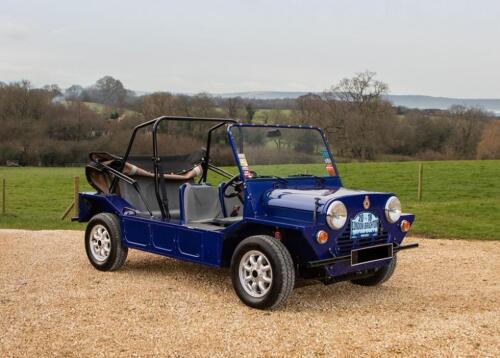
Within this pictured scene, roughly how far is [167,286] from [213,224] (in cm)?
92

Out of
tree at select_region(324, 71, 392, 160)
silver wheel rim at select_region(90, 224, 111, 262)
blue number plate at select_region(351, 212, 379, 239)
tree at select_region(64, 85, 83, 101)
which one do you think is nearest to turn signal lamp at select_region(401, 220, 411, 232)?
blue number plate at select_region(351, 212, 379, 239)

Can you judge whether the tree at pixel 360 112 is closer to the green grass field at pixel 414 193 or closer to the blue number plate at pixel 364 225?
the green grass field at pixel 414 193

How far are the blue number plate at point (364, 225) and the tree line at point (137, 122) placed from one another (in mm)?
29836

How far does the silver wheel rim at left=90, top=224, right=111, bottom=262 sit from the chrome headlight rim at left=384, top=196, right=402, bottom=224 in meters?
3.74

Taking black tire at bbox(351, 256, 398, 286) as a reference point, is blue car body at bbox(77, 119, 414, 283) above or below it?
above

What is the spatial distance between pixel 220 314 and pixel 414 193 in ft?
64.7

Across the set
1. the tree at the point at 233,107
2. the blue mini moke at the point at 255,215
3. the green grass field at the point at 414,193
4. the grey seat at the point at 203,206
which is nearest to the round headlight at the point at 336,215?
the blue mini moke at the point at 255,215

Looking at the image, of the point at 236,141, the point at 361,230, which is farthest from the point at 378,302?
the point at 236,141

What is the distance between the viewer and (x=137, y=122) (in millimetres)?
38031

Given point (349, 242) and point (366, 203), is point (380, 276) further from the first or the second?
point (366, 203)

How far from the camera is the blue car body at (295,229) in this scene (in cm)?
613

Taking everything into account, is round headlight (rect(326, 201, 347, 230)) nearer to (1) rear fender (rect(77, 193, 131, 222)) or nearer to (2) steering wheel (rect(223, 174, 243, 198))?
(2) steering wheel (rect(223, 174, 243, 198))

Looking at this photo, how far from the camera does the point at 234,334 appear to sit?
537 centimetres

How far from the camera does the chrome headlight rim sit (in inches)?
261
